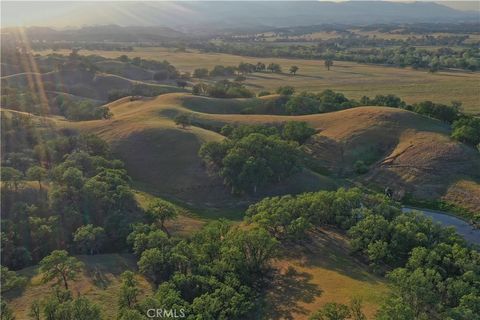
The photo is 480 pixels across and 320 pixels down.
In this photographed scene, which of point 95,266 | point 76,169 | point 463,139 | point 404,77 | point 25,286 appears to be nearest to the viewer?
point 25,286

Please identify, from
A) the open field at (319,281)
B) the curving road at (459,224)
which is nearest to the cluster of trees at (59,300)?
the open field at (319,281)

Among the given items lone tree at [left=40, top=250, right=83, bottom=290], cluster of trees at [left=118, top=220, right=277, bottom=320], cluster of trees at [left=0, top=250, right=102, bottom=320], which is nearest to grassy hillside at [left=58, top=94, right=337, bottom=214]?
cluster of trees at [left=118, top=220, right=277, bottom=320]

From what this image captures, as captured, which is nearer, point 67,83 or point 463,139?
point 463,139

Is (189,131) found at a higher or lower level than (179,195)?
higher

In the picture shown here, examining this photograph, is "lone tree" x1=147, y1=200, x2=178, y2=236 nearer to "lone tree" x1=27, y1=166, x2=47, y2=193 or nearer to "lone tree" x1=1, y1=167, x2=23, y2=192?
"lone tree" x1=27, y1=166, x2=47, y2=193

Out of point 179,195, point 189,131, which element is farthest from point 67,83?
point 179,195

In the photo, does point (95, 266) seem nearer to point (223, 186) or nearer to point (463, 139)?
point (223, 186)

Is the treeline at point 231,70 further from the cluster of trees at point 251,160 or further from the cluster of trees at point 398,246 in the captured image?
the cluster of trees at point 398,246
